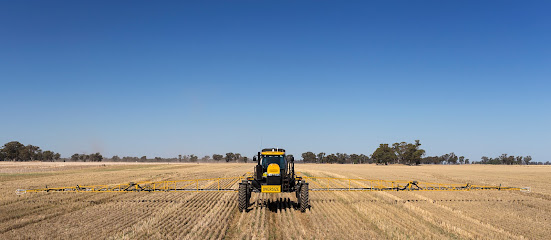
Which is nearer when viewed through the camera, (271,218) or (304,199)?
(271,218)

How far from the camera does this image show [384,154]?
14350 cm

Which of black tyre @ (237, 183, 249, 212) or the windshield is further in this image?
the windshield

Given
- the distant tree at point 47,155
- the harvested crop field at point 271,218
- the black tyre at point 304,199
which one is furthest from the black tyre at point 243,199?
the distant tree at point 47,155

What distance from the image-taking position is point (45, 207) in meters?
16.8

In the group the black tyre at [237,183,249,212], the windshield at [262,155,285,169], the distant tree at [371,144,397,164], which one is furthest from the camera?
the distant tree at [371,144,397,164]

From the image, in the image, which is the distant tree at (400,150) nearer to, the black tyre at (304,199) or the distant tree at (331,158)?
the distant tree at (331,158)

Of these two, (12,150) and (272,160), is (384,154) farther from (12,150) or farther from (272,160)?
(12,150)

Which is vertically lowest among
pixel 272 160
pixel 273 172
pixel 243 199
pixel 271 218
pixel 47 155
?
pixel 271 218

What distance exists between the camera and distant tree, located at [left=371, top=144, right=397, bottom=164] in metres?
141

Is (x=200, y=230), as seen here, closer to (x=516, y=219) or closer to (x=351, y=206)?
(x=351, y=206)

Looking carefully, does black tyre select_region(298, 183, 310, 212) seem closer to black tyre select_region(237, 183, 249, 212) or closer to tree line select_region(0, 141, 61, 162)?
black tyre select_region(237, 183, 249, 212)

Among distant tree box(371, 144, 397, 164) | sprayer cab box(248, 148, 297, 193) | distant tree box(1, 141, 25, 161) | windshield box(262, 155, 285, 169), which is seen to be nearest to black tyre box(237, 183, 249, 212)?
sprayer cab box(248, 148, 297, 193)

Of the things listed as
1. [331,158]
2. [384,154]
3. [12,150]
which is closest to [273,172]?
[384,154]

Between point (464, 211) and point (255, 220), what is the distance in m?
10.3
